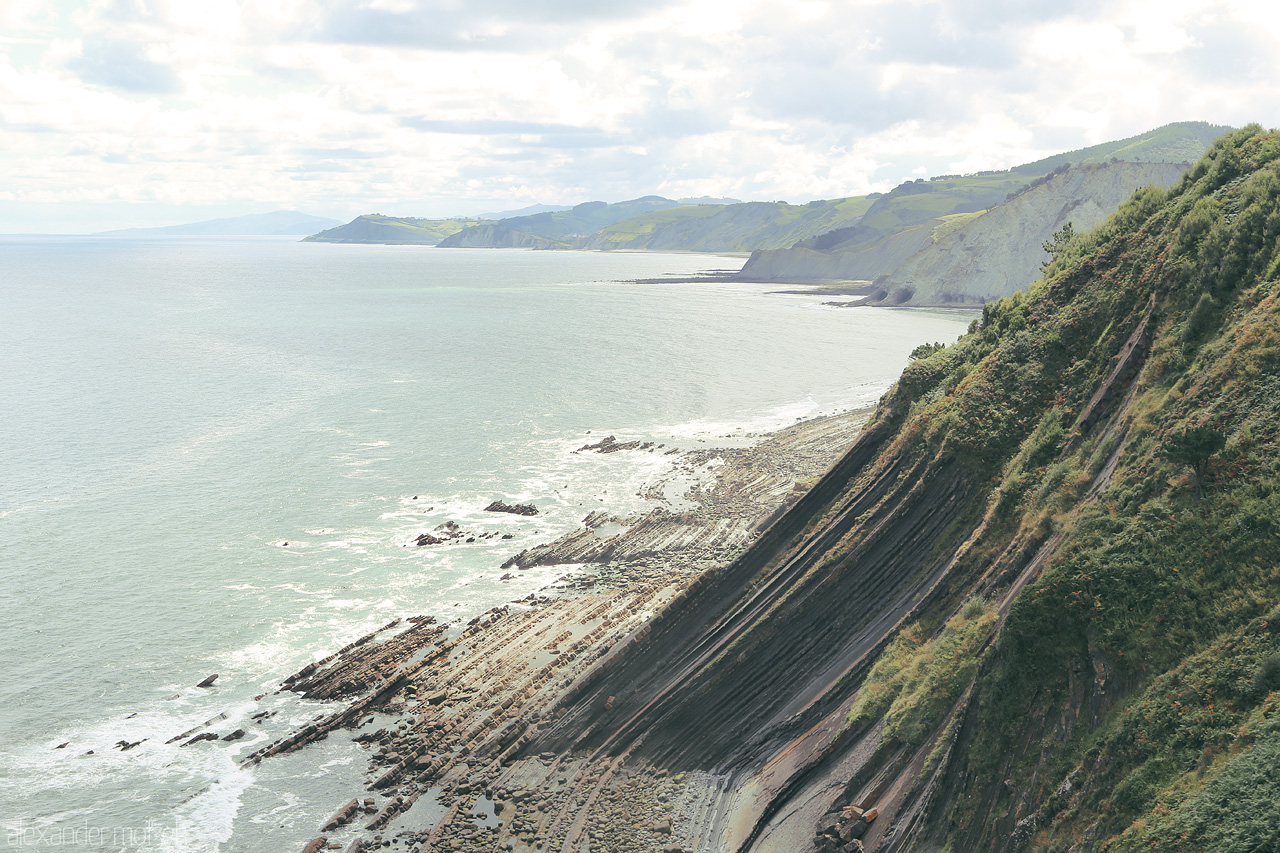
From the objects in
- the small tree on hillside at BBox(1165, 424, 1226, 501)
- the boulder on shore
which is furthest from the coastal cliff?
the boulder on shore

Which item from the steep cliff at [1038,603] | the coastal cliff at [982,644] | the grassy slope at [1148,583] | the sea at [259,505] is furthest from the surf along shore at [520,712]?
the grassy slope at [1148,583]

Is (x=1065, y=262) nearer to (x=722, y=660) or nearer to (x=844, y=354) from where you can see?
(x=722, y=660)

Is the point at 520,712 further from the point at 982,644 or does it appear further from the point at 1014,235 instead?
the point at 1014,235

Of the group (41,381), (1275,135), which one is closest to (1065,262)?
(1275,135)

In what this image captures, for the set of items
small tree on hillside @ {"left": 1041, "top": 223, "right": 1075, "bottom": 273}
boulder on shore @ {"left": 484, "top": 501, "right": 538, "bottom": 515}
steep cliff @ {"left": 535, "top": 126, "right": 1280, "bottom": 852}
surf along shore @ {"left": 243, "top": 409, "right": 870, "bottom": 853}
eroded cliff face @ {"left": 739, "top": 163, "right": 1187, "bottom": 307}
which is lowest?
surf along shore @ {"left": 243, "top": 409, "right": 870, "bottom": 853}

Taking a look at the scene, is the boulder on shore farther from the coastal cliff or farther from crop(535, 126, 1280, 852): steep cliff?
crop(535, 126, 1280, 852): steep cliff

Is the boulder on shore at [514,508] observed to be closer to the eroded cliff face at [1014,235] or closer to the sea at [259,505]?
the sea at [259,505]

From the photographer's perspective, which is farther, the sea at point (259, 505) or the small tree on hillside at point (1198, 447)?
the sea at point (259, 505)
